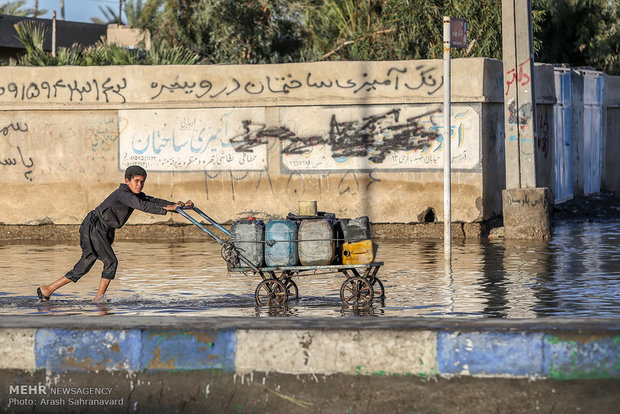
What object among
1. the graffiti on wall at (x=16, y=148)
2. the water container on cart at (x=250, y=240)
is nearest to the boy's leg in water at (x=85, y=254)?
the water container on cart at (x=250, y=240)

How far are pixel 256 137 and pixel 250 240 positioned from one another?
818 cm

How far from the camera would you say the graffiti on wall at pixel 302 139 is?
18422 mm

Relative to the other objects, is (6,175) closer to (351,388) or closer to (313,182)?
(313,182)

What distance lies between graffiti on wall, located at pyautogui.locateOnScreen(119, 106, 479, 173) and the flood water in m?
1.59

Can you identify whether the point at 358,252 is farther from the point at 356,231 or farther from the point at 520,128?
the point at 520,128

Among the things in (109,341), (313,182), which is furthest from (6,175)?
(109,341)

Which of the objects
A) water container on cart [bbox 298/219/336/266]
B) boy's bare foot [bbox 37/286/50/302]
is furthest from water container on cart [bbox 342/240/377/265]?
boy's bare foot [bbox 37/286/50/302]

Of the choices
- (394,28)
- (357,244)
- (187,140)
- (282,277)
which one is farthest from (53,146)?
(394,28)

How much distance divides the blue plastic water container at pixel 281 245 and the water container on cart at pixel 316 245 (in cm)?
8

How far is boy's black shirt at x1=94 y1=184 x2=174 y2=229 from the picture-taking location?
11062 millimetres

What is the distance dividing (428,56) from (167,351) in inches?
851

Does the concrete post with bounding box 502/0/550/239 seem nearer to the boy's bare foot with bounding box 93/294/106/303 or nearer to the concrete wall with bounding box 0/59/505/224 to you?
the concrete wall with bounding box 0/59/505/224

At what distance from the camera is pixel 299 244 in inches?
428

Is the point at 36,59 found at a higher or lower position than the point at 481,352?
higher
